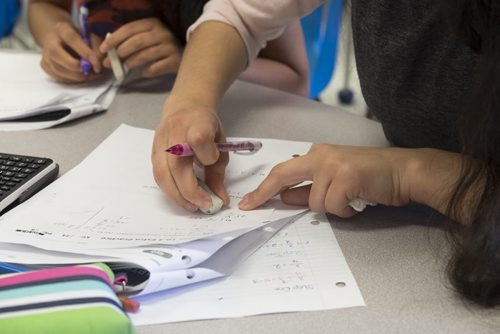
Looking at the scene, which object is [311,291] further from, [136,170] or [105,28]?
[105,28]

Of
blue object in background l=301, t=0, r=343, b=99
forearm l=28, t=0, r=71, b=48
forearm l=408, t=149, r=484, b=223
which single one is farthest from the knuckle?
blue object in background l=301, t=0, r=343, b=99

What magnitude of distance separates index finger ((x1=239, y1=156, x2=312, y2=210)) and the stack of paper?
0.40 meters

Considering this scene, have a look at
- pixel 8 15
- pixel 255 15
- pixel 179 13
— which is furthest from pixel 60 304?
pixel 8 15

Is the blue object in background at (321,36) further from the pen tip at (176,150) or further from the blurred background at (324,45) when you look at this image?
the pen tip at (176,150)

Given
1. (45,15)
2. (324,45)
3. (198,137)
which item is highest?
(198,137)

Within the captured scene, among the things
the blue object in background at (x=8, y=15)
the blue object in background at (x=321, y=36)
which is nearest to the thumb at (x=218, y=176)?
the blue object in background at (x=321, y=36)

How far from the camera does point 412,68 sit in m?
0.81

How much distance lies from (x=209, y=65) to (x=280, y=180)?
0.26m

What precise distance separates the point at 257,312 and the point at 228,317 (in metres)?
0.03

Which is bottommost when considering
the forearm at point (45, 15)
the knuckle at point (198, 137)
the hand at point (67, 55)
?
the forearm at point (45, 15)

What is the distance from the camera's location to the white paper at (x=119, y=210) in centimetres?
66

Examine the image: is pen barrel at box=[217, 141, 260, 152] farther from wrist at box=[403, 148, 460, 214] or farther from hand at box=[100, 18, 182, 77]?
hand at box=[100, 18, 182, 77]

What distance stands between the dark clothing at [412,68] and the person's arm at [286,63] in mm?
485

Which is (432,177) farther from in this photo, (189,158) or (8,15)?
(8,15)
